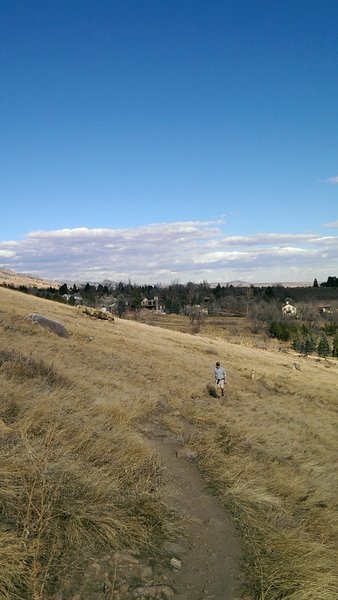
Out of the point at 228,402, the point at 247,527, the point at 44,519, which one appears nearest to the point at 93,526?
the point at 44,519

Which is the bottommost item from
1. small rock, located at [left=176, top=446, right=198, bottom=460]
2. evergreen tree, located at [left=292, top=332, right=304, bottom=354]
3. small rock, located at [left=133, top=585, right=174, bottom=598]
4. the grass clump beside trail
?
evergreen tree, located at [left=292, top=332, right=304, bottom=354]

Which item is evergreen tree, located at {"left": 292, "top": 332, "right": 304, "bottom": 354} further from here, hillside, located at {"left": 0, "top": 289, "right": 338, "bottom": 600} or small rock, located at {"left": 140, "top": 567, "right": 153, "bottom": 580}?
small rock, located at {"left": 140, "top": 567, "right": 153, "bottom": 580}

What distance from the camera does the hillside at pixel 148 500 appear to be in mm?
3791

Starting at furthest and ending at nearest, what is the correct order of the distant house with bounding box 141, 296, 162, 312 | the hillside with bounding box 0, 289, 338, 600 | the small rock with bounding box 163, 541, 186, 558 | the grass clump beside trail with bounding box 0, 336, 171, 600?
the distant house with bounding box 141, 296, 162, 312 < the small rock with bounding box 163, 541, 186, 558 < the hillside with bounding box 0, 289, 338, 600 < the grass clump beside trail with bounding box 0, 336, 171, 600

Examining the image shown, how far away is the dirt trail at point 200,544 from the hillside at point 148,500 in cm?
2

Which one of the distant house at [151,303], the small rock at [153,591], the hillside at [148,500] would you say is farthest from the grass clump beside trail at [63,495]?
the distant house at [151,303]

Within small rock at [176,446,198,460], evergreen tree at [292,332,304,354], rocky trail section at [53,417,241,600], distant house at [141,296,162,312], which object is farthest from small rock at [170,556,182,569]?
distant house at [141,296,162,312]

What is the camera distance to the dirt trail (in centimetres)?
395

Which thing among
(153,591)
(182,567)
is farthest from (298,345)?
(153,591)

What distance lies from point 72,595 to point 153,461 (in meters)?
3.28

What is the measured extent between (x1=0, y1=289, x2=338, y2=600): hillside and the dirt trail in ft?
0.05

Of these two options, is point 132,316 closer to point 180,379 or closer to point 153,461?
point 180,379

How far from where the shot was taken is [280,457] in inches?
369

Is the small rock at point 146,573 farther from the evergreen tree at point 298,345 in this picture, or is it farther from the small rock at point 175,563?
the evergreen tree at point 298,345
